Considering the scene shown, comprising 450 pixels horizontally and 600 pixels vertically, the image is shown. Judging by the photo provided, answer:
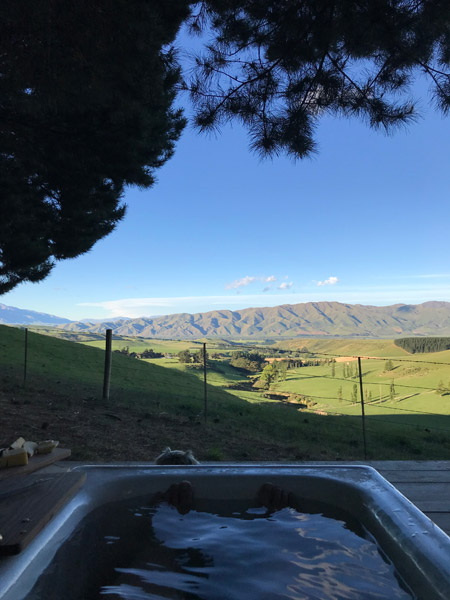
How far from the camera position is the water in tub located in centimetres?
158

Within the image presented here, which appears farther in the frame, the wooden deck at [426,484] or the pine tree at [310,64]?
the pine tree at [310,64]

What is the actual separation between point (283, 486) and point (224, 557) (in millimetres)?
458

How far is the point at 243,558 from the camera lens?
1.91m

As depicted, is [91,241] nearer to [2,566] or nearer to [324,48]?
[324,48]

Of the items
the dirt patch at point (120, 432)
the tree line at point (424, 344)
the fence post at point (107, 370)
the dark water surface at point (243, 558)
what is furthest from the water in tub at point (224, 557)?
the tree line at point (424, 344)

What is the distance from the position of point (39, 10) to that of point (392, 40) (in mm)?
2664

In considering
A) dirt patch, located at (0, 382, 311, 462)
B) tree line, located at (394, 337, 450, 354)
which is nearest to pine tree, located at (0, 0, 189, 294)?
dirt patch, located at (0, 382, 311, 462)

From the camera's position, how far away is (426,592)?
1321 mm

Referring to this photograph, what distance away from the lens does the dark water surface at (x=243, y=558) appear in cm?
159

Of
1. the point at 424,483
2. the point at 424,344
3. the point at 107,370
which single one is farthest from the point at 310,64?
the point at 424,344

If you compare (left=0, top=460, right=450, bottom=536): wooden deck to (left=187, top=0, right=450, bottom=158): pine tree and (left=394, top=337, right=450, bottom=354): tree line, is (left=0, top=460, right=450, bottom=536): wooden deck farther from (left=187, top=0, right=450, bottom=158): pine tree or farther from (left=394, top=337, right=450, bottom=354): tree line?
(left=394, top=337, right=450, bottom=354): tree line

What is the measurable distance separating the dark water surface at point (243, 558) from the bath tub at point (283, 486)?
0.27 feet

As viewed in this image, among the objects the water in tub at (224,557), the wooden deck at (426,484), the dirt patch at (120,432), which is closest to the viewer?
the water in tub at (224,557)

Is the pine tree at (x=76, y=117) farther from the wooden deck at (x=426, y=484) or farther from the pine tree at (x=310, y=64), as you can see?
the wooden deck at (x=426, y=484)
